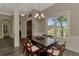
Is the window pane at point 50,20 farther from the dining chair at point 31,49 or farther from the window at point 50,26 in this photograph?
the dining chair at point 31,49

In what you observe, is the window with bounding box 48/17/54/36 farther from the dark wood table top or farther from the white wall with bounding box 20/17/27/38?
the white wall with bounding box 20/17/27/38

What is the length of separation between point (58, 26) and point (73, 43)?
0.49 m

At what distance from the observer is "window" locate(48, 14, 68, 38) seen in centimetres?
254

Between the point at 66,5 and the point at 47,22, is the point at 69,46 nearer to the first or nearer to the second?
the point at 47,22

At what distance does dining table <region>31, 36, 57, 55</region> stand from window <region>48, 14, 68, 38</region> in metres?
0.15

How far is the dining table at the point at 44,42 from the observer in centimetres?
250

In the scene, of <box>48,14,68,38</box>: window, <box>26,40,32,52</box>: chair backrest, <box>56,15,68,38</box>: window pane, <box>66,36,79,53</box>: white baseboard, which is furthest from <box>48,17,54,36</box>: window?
<box>26,40,32,52</box>: chair backrest

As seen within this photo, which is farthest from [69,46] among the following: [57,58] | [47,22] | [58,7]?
[58,7]

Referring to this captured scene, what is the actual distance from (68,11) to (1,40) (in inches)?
62.4

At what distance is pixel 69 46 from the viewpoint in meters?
2.51

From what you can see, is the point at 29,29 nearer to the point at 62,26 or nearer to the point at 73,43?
the point at 62,26

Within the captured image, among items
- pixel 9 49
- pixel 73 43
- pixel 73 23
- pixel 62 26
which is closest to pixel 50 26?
pixel 62 26

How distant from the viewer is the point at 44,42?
8.41 feet

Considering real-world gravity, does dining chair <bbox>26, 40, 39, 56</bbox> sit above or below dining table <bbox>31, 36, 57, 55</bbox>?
below
